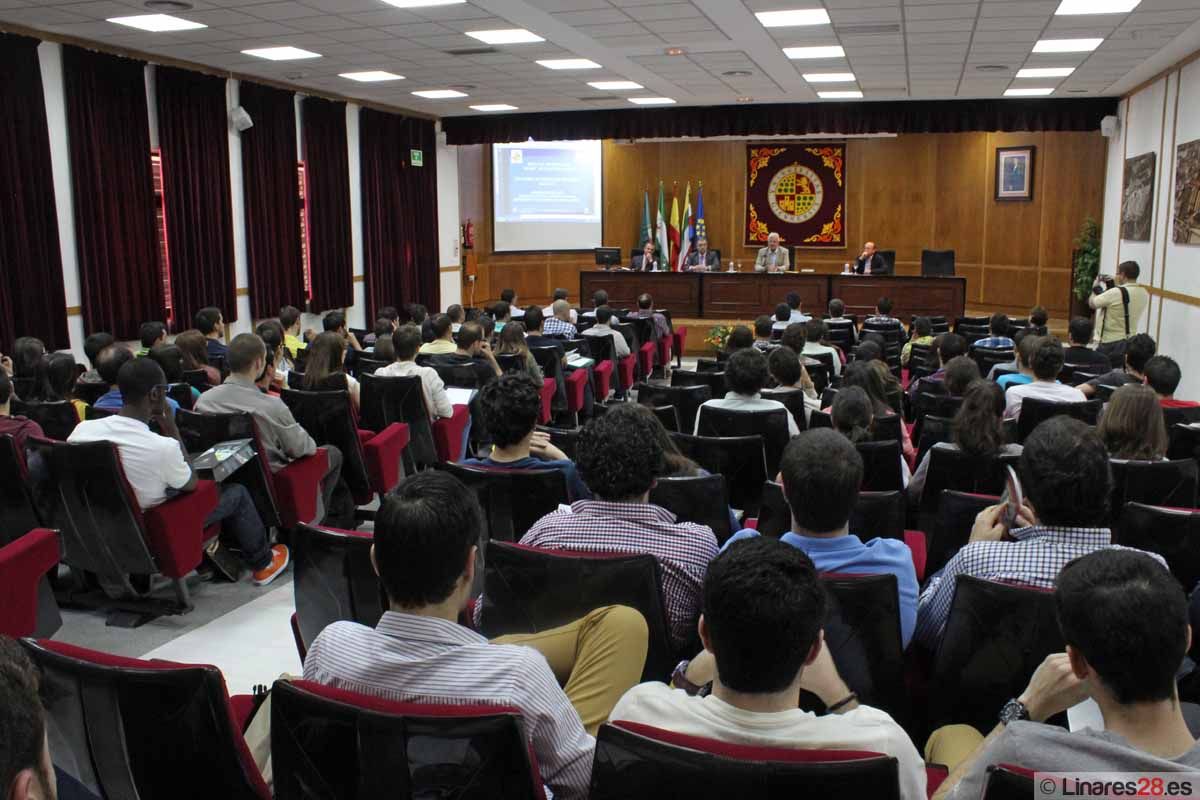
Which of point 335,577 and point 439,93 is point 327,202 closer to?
point 439,93

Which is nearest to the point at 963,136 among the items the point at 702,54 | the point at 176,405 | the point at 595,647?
the point at 702,54

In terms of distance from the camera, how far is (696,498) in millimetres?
3320

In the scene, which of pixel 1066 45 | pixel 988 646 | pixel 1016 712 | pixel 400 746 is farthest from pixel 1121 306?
pixel 400 746

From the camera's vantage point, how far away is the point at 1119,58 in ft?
30.8

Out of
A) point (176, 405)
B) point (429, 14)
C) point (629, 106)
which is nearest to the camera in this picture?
point (176, 405)

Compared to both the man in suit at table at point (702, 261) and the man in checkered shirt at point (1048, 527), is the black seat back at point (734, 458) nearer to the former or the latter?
the man in checkered shirt at point (1048, 527)

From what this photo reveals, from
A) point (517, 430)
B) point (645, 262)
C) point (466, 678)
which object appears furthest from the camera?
point (645, 262)

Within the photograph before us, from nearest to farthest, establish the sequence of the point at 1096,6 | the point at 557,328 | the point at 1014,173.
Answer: the point at 1096,6 < the point at 557,328 < the point at 1014,173

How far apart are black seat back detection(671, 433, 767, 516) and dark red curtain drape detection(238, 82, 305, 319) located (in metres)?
8.08

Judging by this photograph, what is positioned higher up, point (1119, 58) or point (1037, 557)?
point (1119, 58)

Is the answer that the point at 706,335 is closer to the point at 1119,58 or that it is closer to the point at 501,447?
the point at 1119,58

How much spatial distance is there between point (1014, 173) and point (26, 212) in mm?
13803

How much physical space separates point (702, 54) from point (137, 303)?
229 inches

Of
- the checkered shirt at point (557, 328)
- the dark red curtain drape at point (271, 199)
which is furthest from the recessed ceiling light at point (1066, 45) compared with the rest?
the dark red curtain drape at point (271, 199)
